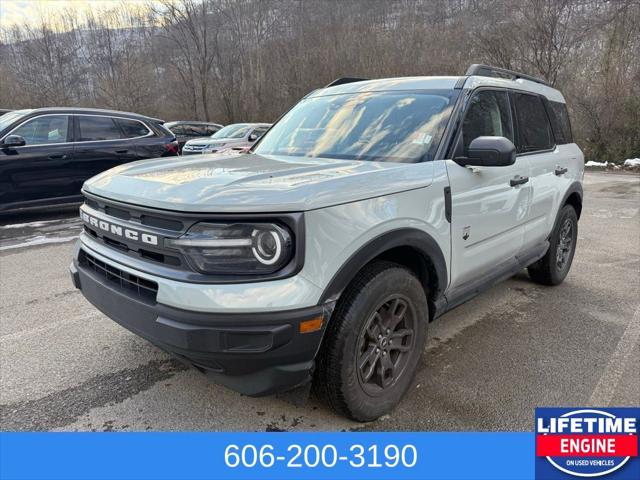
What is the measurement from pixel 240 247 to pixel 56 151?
6746 mm

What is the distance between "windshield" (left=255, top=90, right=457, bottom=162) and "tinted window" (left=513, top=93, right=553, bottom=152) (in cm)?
99

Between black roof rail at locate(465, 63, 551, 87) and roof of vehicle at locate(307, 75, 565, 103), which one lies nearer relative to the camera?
roof of vehicle at locate(307, 75, 565, 103)

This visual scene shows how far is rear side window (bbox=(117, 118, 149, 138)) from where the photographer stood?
8.30m

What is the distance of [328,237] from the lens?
6.82ft

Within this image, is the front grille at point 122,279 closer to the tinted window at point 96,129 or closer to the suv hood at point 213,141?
the tinted window at point 96,129

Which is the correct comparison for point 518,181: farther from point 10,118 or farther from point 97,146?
point 10,118

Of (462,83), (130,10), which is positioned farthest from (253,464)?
(130,10)

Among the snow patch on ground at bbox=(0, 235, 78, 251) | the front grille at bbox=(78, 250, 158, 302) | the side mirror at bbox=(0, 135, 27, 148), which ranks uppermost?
the side mirror at bbox=(0, 135, 27, 148)

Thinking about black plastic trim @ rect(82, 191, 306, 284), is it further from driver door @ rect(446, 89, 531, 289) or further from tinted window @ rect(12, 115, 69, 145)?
tinted window @ rect(12, 115, 69, 145)

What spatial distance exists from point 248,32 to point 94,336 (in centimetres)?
3604

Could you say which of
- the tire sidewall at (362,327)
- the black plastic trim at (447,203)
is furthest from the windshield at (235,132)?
the tire sidewall at (362,327)

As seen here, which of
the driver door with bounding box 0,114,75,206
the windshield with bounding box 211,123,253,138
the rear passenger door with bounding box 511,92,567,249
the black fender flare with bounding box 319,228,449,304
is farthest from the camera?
the windshield with bounding box 211,123,253,138

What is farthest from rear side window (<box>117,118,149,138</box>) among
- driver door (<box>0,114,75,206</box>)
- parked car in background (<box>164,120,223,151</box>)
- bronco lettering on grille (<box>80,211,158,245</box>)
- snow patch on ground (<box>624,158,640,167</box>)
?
snow patch on ground (<box>624,158,640,167</box>)

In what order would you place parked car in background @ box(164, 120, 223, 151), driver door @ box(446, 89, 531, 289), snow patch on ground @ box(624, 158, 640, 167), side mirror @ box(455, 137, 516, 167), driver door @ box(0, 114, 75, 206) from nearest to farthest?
side mirror @ box(455, 137, 516, 167)
driver door @ box(446, 89, 531, 289)
driver door @ box(0, 114, 75, 206)
snow patch on ground @ box(624, 158, 640, 167)
parked car in background @ box(164, 120, 223, 151)
